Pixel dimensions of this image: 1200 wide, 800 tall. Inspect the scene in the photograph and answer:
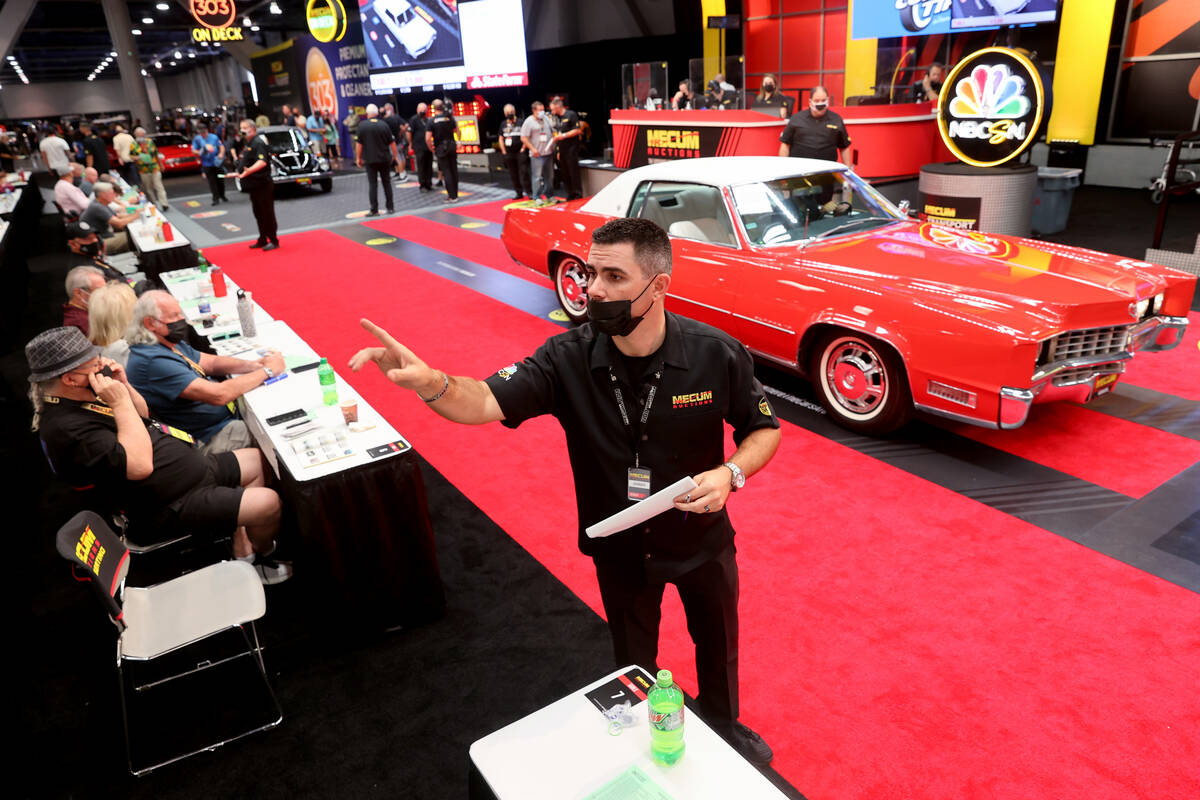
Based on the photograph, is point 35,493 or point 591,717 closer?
point 591,717

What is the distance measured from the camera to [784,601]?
3500 millimetres

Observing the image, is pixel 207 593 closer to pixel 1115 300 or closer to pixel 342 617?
pixel 342 617

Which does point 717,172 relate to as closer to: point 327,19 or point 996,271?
point 996,271

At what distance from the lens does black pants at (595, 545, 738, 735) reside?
232cm

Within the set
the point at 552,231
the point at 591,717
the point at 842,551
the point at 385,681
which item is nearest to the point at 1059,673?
the point at 842,551

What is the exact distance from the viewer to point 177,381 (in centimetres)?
391

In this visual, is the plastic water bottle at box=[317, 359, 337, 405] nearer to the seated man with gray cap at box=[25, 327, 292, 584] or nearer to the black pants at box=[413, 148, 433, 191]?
the seated man with gray cap at box=[25, 327, 292, 584]

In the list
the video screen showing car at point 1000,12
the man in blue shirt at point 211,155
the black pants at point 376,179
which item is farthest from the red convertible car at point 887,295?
the man in blue shirt at point 211,155

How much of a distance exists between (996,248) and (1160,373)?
5.93 ft

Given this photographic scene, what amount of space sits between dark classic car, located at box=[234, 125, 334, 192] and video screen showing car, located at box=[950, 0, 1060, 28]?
13.2 metres

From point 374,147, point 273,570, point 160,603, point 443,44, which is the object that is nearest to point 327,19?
point 443,44

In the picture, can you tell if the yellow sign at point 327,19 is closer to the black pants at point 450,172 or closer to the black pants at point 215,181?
the black pants at point 215,181

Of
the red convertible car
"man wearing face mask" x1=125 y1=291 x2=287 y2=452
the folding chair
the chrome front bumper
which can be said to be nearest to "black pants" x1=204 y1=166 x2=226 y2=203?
the red convertible car

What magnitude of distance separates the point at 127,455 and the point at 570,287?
441 cm
